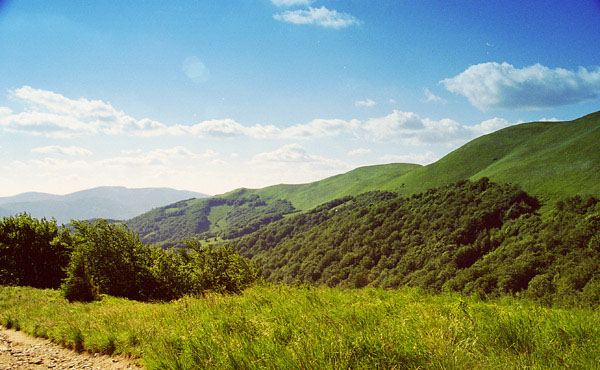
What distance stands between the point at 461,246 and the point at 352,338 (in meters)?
116

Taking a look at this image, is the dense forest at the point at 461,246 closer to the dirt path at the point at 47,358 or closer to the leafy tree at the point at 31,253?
the dirt path at the point at 47,358

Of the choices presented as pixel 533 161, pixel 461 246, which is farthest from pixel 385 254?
pixel 533 161

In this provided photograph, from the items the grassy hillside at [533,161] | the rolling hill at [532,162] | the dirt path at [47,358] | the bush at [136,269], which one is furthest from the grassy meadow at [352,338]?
the rolling hill at [532,162]

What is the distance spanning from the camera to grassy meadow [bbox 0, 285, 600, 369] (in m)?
2.95

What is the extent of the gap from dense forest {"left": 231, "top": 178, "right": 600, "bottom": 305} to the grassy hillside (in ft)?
29.2

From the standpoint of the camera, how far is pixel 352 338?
3.40 m

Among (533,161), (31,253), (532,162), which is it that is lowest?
(31,253)

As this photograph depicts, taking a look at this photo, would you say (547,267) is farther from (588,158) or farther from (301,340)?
(301,340)

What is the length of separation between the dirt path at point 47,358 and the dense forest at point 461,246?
46.9 metres

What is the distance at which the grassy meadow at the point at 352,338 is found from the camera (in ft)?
9.67

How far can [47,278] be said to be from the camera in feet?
68.7

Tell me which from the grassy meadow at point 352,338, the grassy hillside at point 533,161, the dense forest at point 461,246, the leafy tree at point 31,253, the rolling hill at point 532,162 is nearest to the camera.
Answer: the grassy meadow at point 352,338

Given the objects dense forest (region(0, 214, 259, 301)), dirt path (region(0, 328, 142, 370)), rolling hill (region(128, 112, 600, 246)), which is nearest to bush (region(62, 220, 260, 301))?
dense forest (region(0, 214, 259, 301))

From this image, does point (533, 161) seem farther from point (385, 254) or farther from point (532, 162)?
point (385, 254)
